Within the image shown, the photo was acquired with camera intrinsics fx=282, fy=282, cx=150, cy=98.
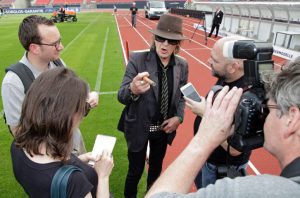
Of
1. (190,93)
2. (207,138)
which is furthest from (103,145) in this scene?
(207,138)

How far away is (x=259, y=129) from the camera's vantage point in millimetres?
1401

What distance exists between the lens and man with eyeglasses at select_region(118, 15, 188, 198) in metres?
2.86

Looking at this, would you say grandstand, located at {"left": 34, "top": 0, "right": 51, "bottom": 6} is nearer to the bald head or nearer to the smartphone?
the bald head

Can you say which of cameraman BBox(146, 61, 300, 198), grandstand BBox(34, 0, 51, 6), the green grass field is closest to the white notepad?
cameraman BBox(146, 61, 300, 198)

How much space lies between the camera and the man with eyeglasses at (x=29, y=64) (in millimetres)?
2387

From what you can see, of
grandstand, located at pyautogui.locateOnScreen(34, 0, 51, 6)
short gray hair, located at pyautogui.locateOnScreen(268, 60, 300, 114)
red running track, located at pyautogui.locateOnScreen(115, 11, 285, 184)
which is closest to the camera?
short gray hair, located at pyautogui.locateOnScreen(268, 60, 300, 114)

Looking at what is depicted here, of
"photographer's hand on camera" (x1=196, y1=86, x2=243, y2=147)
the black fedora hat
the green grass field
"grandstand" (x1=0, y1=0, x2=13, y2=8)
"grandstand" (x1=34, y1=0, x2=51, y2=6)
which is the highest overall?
the black fedora hat

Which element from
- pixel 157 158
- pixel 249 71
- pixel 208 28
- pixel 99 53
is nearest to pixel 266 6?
pixel 208 28

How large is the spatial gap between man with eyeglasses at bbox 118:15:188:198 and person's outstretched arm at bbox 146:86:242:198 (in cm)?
143

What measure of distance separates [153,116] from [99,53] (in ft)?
33.6

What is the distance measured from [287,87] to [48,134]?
4.13 feet

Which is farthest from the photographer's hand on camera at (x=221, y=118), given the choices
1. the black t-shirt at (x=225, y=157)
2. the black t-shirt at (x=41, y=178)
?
the black t-shirt at (x=225, y=157)

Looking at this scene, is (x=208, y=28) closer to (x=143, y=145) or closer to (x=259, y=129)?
(x=143, y=145)

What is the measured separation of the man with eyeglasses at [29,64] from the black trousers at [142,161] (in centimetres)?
63
